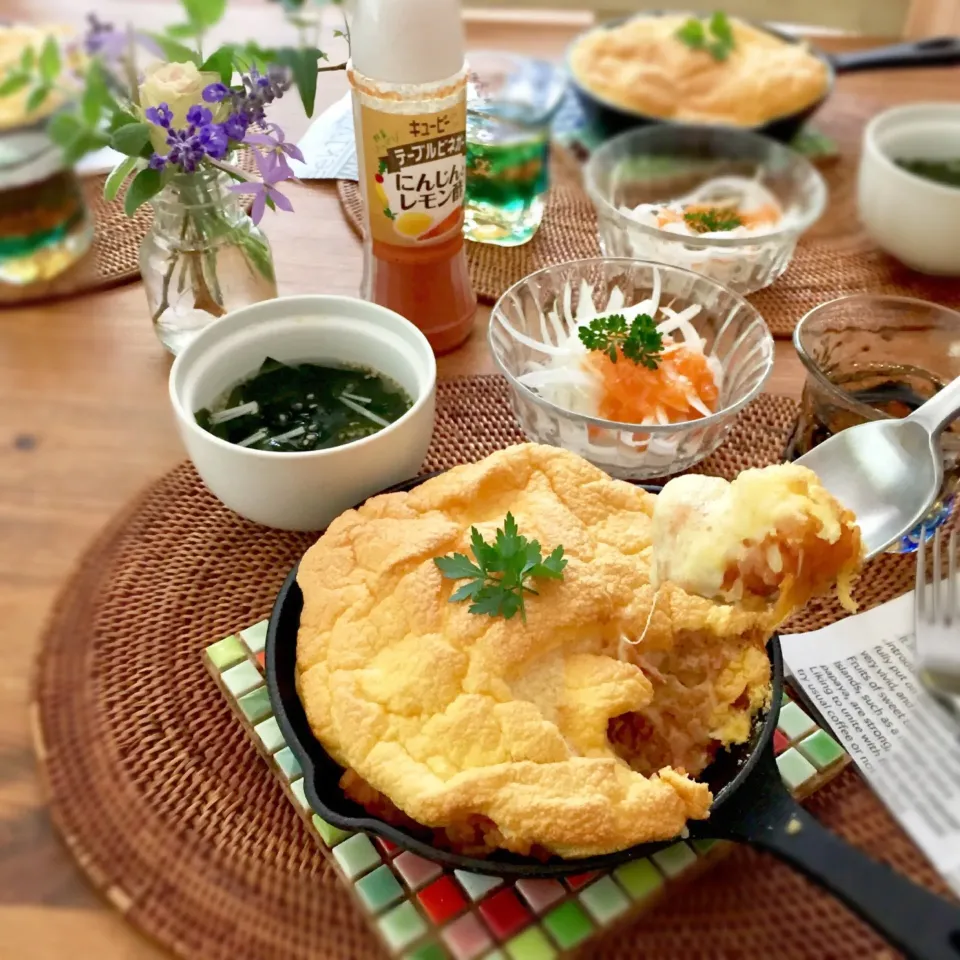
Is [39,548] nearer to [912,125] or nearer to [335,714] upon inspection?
[335,714]

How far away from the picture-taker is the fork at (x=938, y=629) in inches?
30.9

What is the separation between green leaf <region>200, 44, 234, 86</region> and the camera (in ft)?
3.66

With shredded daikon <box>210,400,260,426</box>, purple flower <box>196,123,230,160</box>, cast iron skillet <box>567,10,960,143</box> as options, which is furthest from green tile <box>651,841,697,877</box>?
cast iron skillet <box>567,10,960,143</box>

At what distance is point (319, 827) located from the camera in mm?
812

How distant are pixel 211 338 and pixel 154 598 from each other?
330 mm

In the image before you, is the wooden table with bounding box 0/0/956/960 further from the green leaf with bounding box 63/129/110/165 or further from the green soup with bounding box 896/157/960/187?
the green soup with bounding box 896/157/960/187

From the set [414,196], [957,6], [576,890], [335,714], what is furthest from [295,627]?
[957,6]

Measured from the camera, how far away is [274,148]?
1153mm

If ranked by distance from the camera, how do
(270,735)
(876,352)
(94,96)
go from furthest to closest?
(876,352) → (94,96) → (270,735)

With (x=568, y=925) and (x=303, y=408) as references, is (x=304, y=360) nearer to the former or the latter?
(x=303, y=408)

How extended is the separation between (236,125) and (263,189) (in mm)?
95

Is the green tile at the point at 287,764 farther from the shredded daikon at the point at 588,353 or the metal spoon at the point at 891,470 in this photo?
the metal spoon at the point at 891,470

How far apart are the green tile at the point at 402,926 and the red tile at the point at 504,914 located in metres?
0.06

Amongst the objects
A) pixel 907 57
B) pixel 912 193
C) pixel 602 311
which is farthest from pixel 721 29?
pixel 602 311
